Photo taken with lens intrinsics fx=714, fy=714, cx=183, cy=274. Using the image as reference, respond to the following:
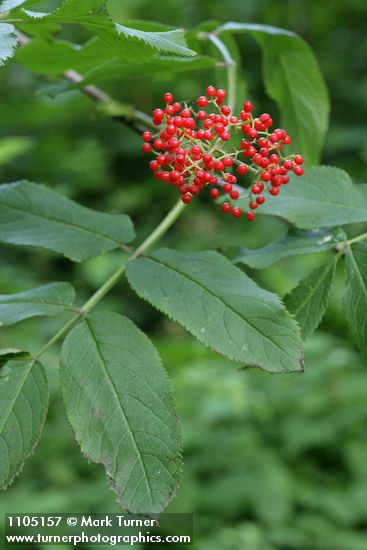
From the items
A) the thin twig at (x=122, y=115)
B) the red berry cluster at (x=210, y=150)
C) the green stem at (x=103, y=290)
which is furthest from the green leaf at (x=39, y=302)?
the thin twig at (x=122, y=115)

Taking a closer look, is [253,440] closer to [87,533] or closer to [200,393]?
[200,393]

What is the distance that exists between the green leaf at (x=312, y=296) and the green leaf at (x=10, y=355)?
380 millimetres

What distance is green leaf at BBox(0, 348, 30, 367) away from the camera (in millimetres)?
932

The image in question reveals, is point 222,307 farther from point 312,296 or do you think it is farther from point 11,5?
point 11,5

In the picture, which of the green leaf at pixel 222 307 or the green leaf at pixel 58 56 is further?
the green leaf at pixel 58 56

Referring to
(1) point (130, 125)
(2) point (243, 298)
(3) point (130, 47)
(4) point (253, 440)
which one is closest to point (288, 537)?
(4) point (253, 440)

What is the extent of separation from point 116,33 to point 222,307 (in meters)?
0.36

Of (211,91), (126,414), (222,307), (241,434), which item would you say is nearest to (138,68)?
(211,91)

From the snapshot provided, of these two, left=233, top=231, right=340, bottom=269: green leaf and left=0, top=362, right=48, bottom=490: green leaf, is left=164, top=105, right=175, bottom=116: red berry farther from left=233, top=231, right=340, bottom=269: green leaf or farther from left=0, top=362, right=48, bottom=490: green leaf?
left=0, top=362, right=48, bottom=490: green leaf

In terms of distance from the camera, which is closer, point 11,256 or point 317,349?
point 317,349

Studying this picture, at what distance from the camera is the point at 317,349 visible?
3.29m

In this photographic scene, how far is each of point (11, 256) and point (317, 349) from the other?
2.60 m

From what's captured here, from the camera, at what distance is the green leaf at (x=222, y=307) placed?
0.87 m

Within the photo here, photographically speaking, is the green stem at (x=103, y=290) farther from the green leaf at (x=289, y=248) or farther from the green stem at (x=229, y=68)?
the green stem at (x=229, y=68)
